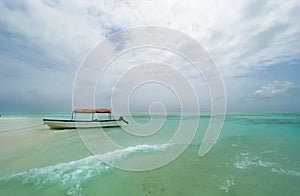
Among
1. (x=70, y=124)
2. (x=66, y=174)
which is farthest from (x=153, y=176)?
(x=70, y=124)

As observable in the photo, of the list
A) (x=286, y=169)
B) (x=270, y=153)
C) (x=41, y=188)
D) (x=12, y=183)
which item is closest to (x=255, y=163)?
(x=286, y=169)

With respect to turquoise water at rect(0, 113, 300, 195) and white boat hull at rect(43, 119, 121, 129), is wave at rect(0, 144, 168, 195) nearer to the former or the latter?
turquoise water at rect(0, 113, 300, 195)

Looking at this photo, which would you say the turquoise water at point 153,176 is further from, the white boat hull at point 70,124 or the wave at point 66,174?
the white boat hull at point 70,124

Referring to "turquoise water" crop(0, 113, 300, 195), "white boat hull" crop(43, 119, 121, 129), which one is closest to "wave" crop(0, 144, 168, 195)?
"turquoise water" crop(0, 113, 300, 195)

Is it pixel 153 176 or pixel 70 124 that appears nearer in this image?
pixel 153 176

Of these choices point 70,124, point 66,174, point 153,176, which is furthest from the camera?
point 70,124

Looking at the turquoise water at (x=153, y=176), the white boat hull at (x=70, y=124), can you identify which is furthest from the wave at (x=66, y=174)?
the white boat hull at (x=70, y=124)

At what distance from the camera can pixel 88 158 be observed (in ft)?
32.1

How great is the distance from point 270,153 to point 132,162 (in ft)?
30.5

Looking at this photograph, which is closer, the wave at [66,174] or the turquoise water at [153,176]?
the turquoise water at [153,176]

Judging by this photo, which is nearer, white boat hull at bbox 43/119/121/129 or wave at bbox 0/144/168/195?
wave at bbox 0/144/168/195

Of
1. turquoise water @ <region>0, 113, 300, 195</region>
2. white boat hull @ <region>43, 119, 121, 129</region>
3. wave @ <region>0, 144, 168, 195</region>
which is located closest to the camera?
turquoise water @ <region>0, 113, 300, 195</region>

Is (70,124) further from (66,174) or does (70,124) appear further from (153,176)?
(153,176)

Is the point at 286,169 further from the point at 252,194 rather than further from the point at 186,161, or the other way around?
the point at 186,161
